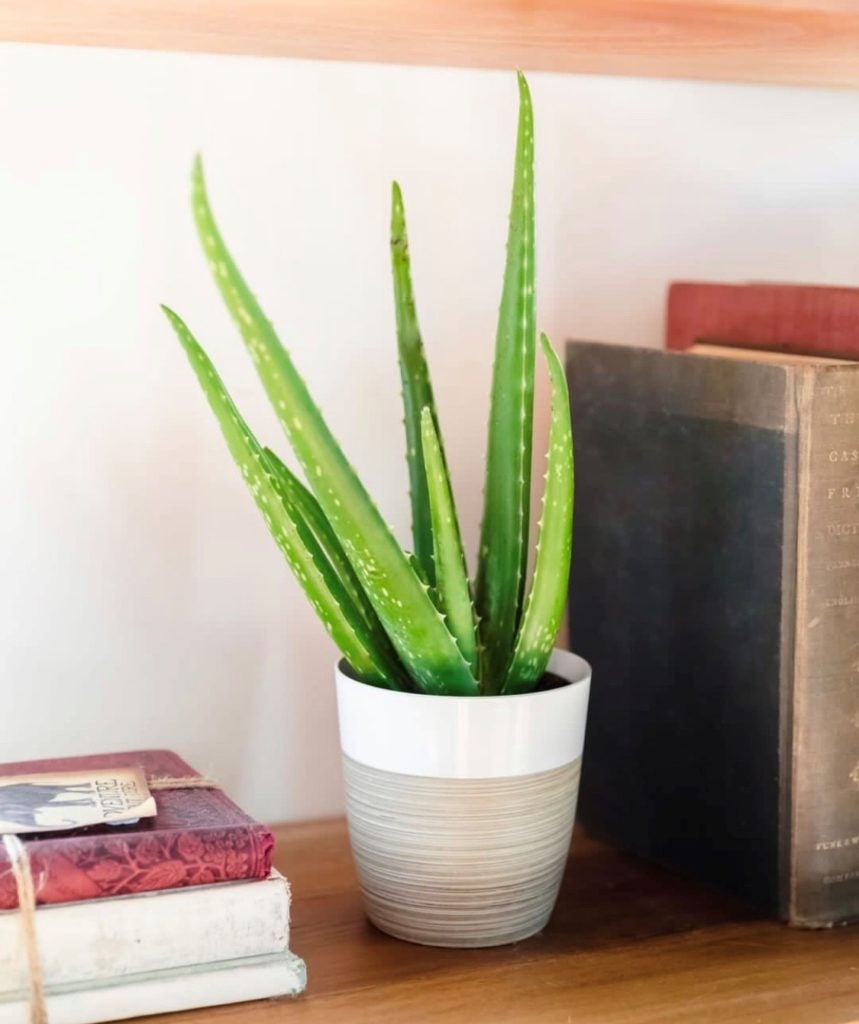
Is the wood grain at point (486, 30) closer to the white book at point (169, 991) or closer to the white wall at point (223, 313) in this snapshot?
the white wall at point (223, 313)

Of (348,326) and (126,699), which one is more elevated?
(348,326)

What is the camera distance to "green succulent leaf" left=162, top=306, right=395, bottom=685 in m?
0.55

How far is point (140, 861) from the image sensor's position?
1.73 ft

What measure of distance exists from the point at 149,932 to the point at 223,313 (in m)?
0.32

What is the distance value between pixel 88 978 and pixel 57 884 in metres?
0.04

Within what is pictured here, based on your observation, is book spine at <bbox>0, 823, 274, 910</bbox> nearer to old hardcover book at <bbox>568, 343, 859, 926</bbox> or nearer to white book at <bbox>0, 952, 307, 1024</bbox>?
white book at <bbox>0, 952, 307, 1024</bbox>

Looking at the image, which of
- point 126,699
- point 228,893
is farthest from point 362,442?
point 228,893

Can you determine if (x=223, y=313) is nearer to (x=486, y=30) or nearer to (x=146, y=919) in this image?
(x=486, y=30)

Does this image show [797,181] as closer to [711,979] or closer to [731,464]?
[731,464]

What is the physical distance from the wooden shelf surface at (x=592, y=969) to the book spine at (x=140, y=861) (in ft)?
0.17

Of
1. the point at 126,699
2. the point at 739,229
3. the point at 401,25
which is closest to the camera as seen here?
the point at 401,25

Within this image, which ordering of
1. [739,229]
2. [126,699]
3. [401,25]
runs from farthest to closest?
[739,229], [126,699], [401,25]

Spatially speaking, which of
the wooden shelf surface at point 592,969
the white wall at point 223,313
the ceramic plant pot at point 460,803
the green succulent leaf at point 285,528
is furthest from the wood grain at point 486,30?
the wooden shelf surface at point 592,969

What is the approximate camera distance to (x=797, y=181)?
33.4 inches
